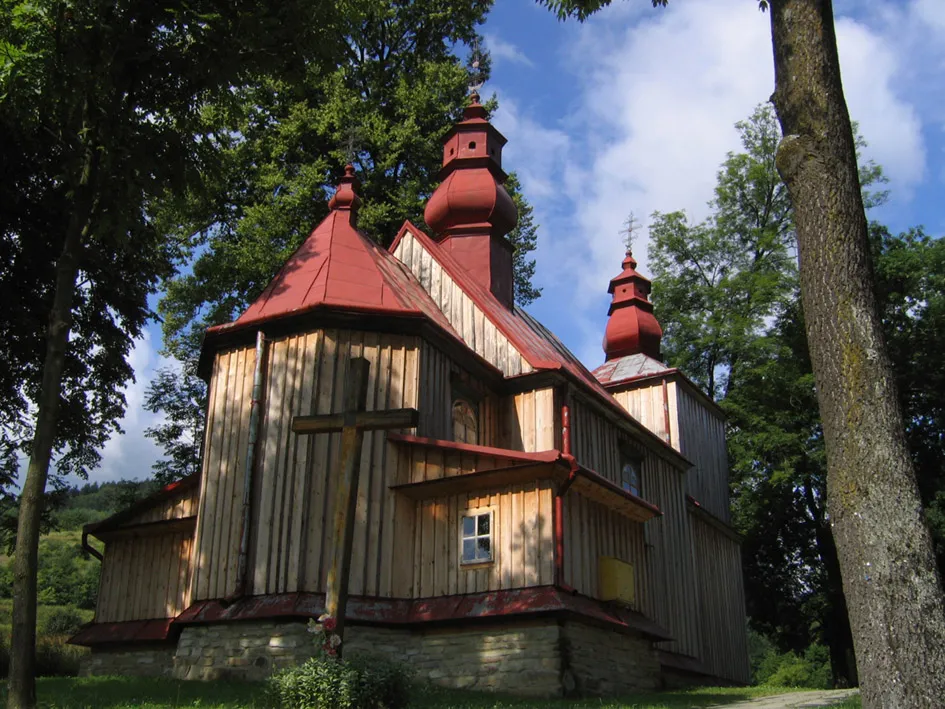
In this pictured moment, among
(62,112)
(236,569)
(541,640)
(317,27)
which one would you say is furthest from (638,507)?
(62,112)

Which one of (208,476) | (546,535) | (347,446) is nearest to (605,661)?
Answer: (546,535)

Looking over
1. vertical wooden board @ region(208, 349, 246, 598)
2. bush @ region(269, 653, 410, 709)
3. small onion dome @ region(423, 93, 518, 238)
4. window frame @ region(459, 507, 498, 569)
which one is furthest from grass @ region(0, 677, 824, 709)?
small onion dome @ region(423, 93, 518, 238)

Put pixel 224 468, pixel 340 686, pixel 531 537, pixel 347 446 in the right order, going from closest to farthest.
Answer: pixel 340 686, pixel 347 446, pixel 531 537, pixel 224 468

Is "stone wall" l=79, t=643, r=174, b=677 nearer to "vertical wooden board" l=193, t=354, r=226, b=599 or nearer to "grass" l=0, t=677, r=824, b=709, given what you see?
"vertical wooden board" l=193, t=354, r=226, b=599

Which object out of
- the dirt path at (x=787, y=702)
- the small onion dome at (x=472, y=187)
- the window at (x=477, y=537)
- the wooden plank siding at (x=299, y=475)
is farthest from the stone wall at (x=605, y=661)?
the small onion dome at (x=472, y=187)

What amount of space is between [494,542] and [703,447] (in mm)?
12438

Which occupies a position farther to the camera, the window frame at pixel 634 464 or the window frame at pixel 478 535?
the window frame at pixel 634 464

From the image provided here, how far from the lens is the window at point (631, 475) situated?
2064cm

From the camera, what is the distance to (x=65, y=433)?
1984 centimetres

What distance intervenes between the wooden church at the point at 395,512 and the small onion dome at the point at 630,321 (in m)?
7.26

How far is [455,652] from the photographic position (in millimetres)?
14430

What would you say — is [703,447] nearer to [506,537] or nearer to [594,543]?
[594,543]

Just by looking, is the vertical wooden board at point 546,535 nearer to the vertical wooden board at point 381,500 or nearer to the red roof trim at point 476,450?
the red roof trim at point 476,450

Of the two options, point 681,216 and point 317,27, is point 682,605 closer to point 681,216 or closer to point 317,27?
point 317,27
